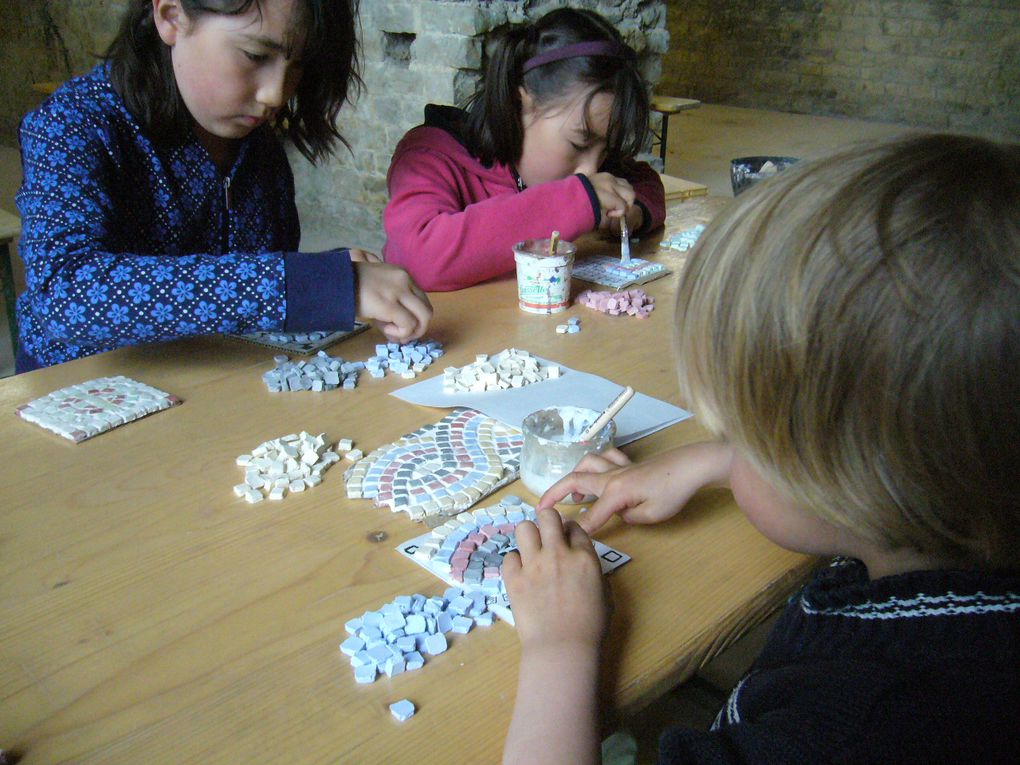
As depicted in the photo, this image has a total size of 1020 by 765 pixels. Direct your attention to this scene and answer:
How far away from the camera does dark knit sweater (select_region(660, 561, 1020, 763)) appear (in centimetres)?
58

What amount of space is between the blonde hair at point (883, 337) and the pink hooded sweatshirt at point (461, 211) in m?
0.98

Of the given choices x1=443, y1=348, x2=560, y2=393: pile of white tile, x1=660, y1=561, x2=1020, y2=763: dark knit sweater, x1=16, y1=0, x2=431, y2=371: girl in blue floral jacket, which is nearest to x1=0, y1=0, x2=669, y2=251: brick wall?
x1=16, y1=0, x2=431, y2=371: girl in blue floral jacket

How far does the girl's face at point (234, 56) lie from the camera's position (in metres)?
1.36

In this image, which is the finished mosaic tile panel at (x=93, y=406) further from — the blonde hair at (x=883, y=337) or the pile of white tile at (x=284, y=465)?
the blonde hair at (x=883, y=337)

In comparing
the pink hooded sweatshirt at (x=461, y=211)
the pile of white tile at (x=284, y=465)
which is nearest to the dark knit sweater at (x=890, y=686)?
the pile of white tile at (x=284, y=465)

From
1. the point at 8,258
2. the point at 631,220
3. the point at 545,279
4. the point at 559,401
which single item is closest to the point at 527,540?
the point at 559,401

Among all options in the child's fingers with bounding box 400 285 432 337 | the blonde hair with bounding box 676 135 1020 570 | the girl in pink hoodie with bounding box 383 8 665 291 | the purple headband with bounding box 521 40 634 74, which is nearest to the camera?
the blonde hair with bounding box 676 135 1020 570

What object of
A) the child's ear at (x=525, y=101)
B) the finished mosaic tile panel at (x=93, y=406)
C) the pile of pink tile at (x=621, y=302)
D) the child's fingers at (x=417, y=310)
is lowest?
the finished mosaic tile panel at (x=93, y=406)

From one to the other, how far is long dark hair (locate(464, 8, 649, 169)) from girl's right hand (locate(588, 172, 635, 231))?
15cm

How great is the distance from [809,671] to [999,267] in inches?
13.3

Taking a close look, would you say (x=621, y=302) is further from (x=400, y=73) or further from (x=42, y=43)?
(x=42, y=43)

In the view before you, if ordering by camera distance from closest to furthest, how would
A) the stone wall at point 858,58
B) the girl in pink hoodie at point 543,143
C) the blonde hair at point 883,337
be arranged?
the blonde hair at point 883,337 < the girl in pink hoodie at point 543,143 < the stone wall at point 858,58

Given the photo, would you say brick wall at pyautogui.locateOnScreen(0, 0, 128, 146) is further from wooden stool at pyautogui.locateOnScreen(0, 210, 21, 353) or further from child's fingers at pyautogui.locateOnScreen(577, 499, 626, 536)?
child's fingers at pyautogui.locateOnScreen(577, 499, 626, 536)

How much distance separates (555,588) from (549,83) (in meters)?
1.47
